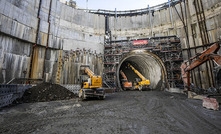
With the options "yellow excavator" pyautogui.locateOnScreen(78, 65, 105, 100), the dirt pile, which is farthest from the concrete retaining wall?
"yellow excavator" pyautogui.locateOnScreen(78, 65, 105, 100)

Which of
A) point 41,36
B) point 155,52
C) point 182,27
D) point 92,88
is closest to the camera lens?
point 92,88

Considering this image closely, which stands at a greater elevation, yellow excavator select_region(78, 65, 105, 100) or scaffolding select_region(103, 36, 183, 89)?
scaffolding select_region(103, 36, 183, 89)

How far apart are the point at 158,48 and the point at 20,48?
21.1m

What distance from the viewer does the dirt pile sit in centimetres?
862

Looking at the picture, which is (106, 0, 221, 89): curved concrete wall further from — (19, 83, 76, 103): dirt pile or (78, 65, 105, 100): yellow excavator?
(19, 83, 76, 103): dirt pile

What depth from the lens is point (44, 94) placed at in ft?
30.6

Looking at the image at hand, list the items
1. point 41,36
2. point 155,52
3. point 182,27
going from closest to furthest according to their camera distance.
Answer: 1. point 41,36
2. point 182,27
3. point 155,52

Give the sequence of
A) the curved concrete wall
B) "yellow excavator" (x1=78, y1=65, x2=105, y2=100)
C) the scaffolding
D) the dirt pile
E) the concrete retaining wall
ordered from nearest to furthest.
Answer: the dirt pile, "yellow excavator" (x1=78, y1=65, x2=105, y2=100), the concrete retaining wall, the curved concrete wall, the scaffolding

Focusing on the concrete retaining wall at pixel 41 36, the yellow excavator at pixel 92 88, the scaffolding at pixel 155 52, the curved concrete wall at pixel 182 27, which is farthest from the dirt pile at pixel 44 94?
the curved concrete wall at pixel 182 27

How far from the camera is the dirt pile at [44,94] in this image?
8620mm

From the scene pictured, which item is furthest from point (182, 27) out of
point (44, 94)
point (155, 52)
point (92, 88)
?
point (44, 94)

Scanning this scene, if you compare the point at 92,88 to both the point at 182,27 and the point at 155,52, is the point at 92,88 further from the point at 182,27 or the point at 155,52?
the point at 182,27

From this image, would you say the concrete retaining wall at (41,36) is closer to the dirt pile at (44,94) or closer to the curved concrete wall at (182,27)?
the dirt pile at (44,94)

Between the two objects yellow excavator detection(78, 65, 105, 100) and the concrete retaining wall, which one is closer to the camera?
yellow excavator detection(78, 65, 105, 100)
